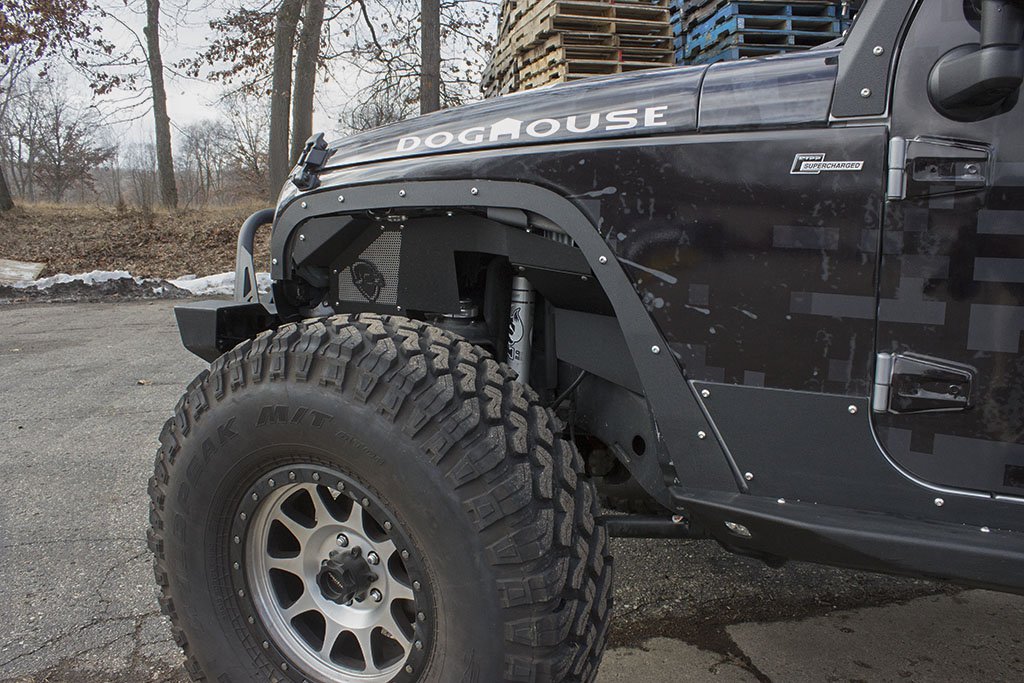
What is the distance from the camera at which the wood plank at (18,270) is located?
10406 millimetres

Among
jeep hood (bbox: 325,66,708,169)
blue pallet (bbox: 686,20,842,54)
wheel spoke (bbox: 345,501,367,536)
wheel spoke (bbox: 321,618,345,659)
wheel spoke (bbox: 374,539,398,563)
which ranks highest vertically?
blue pallet (bbox: 686,20,842,54)

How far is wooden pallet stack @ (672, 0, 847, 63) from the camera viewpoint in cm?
326

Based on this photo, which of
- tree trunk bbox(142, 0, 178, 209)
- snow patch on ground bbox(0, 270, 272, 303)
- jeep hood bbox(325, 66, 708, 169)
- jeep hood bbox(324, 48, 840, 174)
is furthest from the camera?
tree trunk bbox(142, 0, 178, 209)

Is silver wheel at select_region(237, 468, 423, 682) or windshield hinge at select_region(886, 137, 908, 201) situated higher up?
windshield hinge at select_region(886, 137, 908, 201)

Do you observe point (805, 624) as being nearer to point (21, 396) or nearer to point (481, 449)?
point (481, 449)

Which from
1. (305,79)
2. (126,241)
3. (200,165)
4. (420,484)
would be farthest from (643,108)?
(200,165)

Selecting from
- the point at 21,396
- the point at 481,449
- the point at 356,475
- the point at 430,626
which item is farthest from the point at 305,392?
the point at 21,396

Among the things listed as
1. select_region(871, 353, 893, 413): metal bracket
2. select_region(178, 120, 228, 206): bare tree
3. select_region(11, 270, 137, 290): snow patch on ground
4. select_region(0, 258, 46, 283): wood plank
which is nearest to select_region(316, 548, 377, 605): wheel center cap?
select_region(871, 353, 893, 413): metal bracket

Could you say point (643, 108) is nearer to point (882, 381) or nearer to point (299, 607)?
point (882, 381)

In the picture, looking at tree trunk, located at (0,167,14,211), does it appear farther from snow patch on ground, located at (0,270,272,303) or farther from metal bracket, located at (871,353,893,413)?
metal bracket, located at (871,353,893,413)

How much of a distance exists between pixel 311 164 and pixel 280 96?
14.8 meters

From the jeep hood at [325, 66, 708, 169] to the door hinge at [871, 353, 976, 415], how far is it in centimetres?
61

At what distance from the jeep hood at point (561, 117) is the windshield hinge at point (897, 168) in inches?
14.7

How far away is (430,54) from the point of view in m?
11.6
